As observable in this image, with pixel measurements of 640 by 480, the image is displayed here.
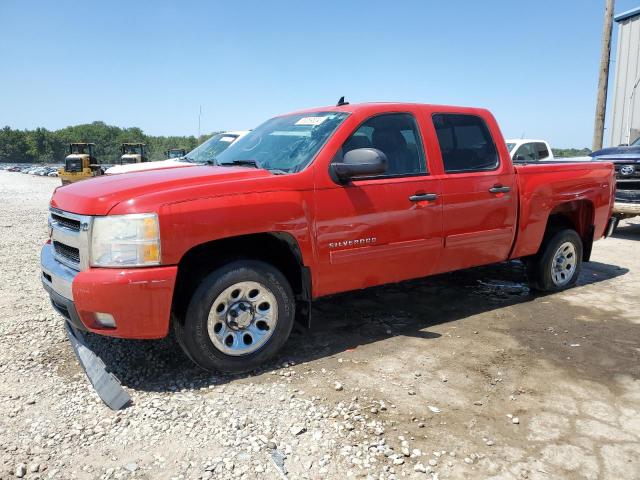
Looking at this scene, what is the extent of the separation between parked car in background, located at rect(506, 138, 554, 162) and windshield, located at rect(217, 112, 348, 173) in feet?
29.7

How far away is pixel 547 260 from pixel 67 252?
4.64 m

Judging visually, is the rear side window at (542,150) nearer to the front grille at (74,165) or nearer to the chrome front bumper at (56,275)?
the chrome front bumper at (56,275)

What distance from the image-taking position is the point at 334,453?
105 inches

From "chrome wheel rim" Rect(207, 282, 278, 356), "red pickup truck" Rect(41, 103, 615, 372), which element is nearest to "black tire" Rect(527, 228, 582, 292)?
"red pickup truck" Rect(41, 103, 615, 372)

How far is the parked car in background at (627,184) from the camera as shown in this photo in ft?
29.7

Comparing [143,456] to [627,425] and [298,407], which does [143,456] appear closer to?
[298,407]

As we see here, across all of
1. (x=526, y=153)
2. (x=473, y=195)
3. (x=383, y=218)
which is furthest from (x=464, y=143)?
(x=526, y=153)

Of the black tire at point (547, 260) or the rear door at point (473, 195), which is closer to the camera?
the rear door at point (473, 195)

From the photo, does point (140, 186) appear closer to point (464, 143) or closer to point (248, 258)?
point (248, 258)

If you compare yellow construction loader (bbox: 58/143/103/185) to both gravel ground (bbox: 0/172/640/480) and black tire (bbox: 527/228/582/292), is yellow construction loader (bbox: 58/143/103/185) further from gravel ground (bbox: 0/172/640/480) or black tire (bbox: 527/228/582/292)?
black tire (bbox: 527/228/582/292)

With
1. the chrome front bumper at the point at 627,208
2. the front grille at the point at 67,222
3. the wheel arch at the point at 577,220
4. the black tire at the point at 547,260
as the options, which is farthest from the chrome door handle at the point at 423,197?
the chrome front bumper at the point at 627,208

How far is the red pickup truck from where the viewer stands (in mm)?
3127

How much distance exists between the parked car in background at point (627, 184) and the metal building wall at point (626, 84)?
923 cm

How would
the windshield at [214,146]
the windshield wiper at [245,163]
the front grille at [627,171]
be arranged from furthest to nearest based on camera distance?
the windshield at [214,146] < the front grille at [627,171] < the windshield wiper at [245,163]
